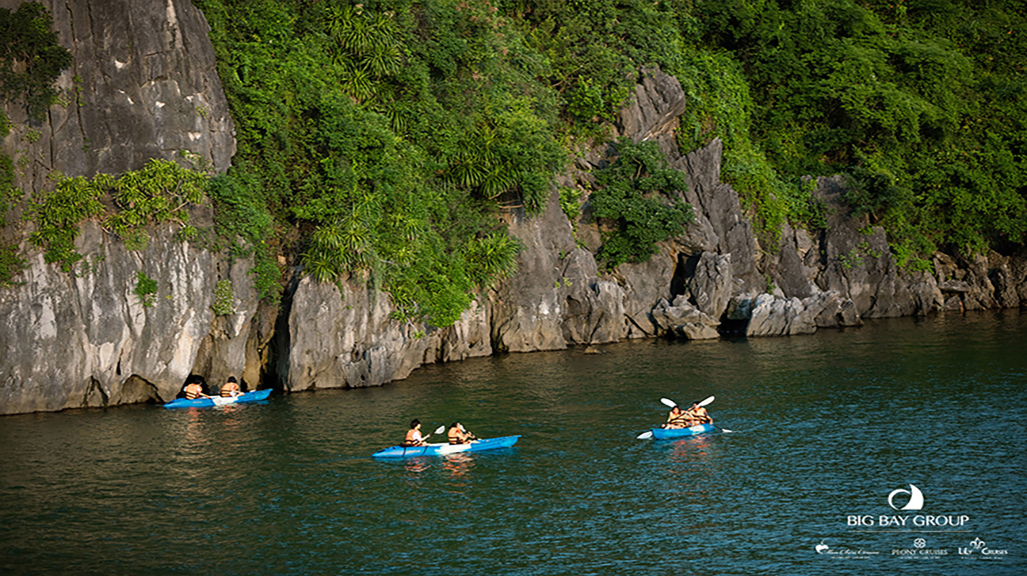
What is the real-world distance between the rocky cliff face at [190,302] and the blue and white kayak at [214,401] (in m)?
0.88

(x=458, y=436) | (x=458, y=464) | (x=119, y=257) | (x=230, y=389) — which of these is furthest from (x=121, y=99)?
(x=458, y=464)

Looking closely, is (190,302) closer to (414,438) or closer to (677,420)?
(414,438)

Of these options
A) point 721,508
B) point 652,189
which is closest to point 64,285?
point 721,508

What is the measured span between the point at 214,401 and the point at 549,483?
16360 millimetres

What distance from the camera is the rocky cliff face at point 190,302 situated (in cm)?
Answer: 3098

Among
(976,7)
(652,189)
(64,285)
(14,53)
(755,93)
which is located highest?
(976,7)

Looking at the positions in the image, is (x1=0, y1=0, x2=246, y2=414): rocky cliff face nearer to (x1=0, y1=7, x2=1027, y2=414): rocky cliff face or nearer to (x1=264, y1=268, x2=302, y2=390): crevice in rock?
(x1=0, y1=7, x2=1027, y2=414): rocky cliff face

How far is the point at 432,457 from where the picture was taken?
84.0 ft

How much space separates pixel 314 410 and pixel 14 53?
17.1 m

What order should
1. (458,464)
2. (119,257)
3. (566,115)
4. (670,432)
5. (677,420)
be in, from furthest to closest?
1. (566,115)
2. (119,257)
3. (677,420)
4. (670,432)
5. (458,464)

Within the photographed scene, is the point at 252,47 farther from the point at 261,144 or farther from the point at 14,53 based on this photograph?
the point at 14,53

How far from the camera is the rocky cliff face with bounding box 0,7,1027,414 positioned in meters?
31.0

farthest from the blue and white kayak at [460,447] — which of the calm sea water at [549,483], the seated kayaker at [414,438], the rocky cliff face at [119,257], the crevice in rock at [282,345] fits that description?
the rocky cliff face at [119,257]

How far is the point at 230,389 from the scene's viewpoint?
33.4 metres
